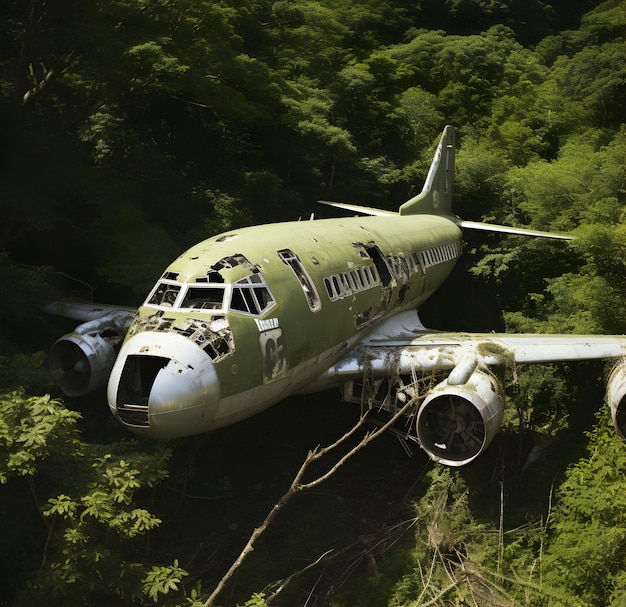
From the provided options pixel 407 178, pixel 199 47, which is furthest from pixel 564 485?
pixel 407 178

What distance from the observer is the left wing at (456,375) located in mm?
13594

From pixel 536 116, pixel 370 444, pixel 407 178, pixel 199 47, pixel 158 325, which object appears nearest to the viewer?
pixel 158 325

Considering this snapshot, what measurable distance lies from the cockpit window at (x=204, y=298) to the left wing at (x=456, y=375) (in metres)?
3.97

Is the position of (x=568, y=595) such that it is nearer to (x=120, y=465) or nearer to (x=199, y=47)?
(x=120, y=465)

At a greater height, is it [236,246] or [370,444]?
[236,246]

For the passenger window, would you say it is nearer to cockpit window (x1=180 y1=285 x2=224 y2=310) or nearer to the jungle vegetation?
cockpit window (x1=180 y1=285 x2=224 y2=310)

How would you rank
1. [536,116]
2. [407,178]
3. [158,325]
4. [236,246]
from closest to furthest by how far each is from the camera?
[158,325] < [236,246] < [407,178] < [536,116]

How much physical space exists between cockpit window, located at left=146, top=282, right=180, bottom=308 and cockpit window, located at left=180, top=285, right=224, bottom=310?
24 centimetres

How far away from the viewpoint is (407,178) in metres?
34.1

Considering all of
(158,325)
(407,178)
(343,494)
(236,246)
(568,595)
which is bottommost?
(568,595)

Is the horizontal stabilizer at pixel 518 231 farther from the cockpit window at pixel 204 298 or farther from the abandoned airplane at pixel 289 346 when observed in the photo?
the cockpit window at pixel 204 298

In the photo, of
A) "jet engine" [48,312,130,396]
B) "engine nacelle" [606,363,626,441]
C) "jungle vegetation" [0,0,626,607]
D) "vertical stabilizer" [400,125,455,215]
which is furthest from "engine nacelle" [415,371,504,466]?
"vertical stabilizer" [400,125,455,215]

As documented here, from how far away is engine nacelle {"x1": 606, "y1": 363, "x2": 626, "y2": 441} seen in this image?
542 inches

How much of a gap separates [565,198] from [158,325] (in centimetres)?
1827
